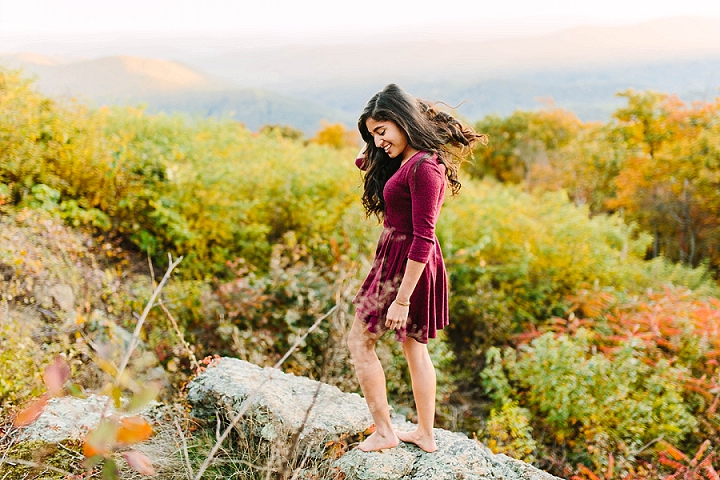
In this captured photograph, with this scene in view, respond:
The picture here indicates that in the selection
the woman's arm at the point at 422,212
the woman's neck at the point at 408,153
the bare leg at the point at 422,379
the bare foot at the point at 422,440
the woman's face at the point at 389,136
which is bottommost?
the bare foot at the point at 422,440

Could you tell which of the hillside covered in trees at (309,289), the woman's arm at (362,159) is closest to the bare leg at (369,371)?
the hillside covered in trees at (309,289)

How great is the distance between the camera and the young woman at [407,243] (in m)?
2.09

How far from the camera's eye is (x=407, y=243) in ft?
7.27

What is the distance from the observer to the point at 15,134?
15.6ft

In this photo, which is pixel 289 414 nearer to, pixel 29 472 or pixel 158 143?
pixel 29 472

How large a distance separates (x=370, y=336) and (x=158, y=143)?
5180 millimetres

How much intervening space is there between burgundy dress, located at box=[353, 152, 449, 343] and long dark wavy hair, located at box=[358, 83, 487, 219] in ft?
0.39

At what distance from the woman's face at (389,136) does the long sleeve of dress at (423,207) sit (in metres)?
0.22

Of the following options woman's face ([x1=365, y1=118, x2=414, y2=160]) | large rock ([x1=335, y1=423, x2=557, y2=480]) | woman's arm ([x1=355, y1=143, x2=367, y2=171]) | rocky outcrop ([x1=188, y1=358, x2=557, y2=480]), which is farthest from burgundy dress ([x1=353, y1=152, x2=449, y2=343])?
large rock ([x1=335, y1=423, x2=557, y2=480])

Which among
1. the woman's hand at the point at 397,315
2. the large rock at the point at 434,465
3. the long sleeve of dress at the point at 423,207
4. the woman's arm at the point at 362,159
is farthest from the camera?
the woman's arm at the point at 362,159

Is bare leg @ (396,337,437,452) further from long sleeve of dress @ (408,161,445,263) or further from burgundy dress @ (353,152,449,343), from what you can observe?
Answer: long sleeve of dress @ (408,161,445,263)

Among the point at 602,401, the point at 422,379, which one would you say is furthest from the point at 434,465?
the point at 602,401

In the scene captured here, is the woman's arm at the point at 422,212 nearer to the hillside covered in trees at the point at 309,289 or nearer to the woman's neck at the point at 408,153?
the woman's neck at the point at 408,153

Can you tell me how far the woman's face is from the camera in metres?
2.21
